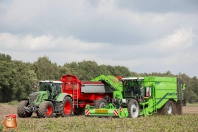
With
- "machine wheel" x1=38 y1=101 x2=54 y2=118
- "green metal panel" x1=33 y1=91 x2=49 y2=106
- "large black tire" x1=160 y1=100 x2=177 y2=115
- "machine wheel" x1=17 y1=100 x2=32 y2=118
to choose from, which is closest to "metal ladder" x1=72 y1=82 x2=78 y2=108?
"green metal panel" x1=33 y1=91 x2=49 y2=106

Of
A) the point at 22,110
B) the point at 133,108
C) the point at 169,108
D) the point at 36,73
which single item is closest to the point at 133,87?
the point at 133,108

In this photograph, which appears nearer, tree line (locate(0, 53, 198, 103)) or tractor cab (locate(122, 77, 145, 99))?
tractor cab (locate(122, 77, 145, 99))

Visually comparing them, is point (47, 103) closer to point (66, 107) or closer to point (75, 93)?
point (66, 107)

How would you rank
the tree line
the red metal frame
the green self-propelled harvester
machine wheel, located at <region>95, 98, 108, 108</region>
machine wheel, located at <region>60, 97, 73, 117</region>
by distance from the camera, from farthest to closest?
the tree line → the red metal frame → machine wheel, located at <region>95, 98, 108, 108</region> → machine wheel, located at <region>60, 97, 73, 117</region> → the green self-propelled harvester

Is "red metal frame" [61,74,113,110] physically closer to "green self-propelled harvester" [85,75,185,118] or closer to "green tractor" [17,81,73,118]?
"green self-propelled harvester" [85,75,185,118]

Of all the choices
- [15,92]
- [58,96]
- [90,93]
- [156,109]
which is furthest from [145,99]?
[15,92]

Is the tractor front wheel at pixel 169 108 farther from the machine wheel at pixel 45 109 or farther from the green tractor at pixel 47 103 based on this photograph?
the machine wheel at pixel 45 109

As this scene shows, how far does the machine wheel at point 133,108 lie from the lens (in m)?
19.8

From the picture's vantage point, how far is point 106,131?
13859 millimetres

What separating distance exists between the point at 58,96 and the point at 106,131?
25.6ft

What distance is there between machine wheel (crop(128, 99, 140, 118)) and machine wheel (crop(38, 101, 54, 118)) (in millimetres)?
4591

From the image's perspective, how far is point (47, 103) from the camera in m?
19.7

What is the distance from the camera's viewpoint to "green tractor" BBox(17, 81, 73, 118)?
19.8m

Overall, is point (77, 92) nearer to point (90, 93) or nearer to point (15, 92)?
point (90, 93)
